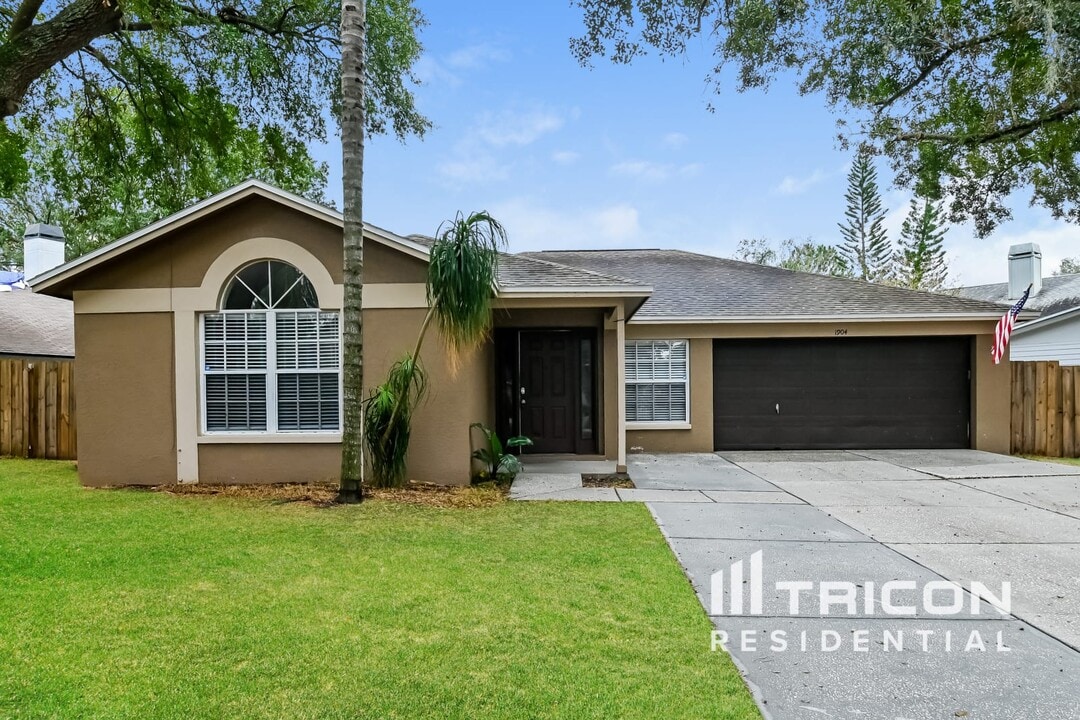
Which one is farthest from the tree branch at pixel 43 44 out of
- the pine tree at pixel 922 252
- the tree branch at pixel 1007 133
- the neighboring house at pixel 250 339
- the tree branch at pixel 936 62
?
the pine tree at pixel 922 252

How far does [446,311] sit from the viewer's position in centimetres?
710

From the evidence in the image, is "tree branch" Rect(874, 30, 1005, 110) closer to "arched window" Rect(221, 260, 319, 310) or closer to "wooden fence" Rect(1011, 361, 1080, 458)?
"wooden fence" Rect(1011, 361, 1080, 458)

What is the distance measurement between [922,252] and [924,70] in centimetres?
2664

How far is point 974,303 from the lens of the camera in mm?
11445

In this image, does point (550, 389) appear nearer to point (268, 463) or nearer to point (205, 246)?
point (268, 463)

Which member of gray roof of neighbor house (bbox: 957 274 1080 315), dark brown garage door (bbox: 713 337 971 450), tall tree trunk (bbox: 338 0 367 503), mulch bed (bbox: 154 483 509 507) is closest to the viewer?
tall tree trunk (bbox: 338 0 367 503)

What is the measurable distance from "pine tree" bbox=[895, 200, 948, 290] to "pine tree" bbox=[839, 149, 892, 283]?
3.13 ft

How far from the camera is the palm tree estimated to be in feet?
23.1

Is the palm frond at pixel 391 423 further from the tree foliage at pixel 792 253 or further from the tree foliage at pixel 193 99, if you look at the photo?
the tree foliage at pixel 792 253

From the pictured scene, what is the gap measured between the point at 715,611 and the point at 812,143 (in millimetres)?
15583

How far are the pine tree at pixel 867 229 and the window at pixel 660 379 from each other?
99.1 ft

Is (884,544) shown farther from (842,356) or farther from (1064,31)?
(1064,31)

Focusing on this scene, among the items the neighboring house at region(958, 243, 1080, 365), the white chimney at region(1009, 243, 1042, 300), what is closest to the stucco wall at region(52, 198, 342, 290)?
the neighboring house at region(958, 243, 1080, 365)

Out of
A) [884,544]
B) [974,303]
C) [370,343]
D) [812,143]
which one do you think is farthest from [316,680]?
[812,143]
